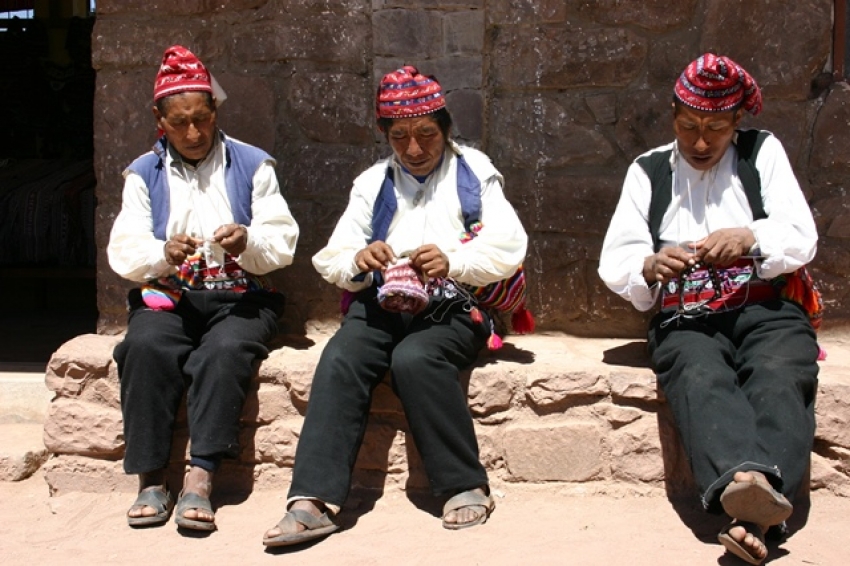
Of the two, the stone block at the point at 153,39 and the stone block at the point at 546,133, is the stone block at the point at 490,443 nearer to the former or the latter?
the stone block at the point at 546,133

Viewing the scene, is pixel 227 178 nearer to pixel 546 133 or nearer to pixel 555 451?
pixel 546 133

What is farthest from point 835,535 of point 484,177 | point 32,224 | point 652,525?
point 32,224

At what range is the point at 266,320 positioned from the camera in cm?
370

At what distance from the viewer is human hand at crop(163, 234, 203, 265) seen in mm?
3475

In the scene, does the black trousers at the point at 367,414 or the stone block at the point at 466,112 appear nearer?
the black trousers at the point at 367,414

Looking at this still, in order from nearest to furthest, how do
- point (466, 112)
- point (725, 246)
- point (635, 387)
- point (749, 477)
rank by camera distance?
point (749, 477)
point (725, 246)
point (635, 387)
point (466, 112)

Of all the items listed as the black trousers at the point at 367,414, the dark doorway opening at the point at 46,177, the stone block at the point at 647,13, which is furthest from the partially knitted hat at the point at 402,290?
the dark doorway opening at the point at 46,177

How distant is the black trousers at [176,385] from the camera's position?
11.1ft

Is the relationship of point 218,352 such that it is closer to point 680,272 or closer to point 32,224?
point 680,272

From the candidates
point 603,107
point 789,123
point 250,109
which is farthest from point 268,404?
point 789,123

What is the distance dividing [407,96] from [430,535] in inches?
56.4

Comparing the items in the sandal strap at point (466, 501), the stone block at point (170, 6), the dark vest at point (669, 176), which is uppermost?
the stone block at point (170, 6)

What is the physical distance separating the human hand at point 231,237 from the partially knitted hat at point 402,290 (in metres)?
0.51

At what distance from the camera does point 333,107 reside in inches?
160
